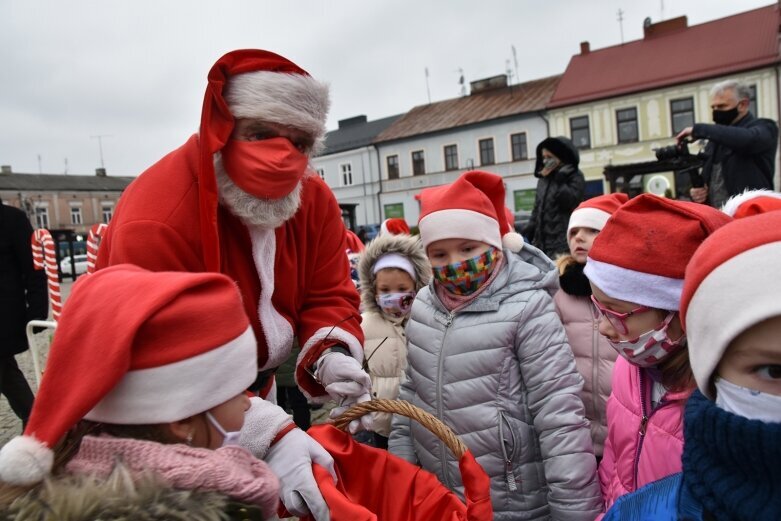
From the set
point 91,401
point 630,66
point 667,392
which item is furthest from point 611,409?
point 630,66

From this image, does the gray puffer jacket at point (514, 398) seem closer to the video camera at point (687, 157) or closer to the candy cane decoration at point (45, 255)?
the video camera at point (687, 157)

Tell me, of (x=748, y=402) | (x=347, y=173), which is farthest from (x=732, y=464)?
(x=347, y=173)

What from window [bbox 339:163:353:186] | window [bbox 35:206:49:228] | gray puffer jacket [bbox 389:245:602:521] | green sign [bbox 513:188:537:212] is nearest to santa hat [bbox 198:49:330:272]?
gray puffer jacket [bbox 389:245:602:521]

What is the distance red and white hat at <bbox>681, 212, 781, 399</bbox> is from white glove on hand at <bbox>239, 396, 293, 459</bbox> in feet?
3.33

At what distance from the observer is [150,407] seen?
1044 mm

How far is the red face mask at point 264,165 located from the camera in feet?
5.41

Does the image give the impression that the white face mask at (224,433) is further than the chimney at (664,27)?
No

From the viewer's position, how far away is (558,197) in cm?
411

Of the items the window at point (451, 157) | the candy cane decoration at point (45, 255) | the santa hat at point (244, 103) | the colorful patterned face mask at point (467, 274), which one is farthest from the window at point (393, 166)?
the santa hat at point (244, 103)

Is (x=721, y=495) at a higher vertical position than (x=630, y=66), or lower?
lower

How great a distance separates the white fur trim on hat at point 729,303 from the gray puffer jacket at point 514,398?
0.89 metres

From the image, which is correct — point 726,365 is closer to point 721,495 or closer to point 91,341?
point 721,495

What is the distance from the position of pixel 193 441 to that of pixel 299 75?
3.98 ft

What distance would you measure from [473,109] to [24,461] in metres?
32.8
